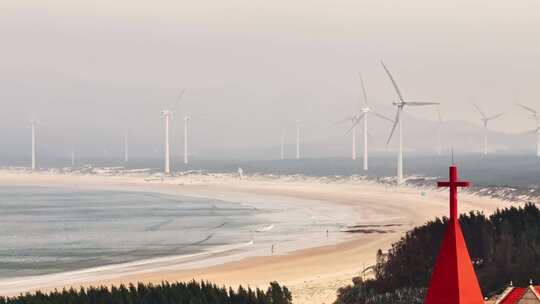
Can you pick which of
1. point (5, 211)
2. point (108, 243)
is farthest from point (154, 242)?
point (5, 211)

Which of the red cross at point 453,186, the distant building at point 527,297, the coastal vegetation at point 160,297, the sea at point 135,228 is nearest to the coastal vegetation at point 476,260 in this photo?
the coastal vegetation at point 160,297

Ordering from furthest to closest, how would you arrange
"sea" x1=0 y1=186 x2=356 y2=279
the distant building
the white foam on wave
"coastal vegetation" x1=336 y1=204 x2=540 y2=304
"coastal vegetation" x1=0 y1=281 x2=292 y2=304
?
the white foam on wave, "sea" x1=0 y1=186 x2=356 y2=279, "coastal vegetation" x1=336 y1=204 x2=540 y2=304, "coastal vegetation" x1=0 y1=281 x2=292 y2=304, the distant building

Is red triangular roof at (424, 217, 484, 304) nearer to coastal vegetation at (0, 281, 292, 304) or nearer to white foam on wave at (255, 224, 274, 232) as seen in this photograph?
coastal vegetation at (0, 281, 292, 304)

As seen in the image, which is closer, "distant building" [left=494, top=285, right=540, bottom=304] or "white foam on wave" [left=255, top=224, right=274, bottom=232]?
"distant building" [left=494, top=285, right=540, bottom=304]

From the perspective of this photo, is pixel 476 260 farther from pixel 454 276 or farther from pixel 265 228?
pixel 265 228

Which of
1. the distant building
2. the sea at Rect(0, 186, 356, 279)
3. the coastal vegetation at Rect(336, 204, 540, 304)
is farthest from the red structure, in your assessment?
the sea at Rect(0, 186, 356, 279)

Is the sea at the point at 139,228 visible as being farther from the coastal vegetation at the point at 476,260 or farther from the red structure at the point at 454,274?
the red structure at the point at 454,274

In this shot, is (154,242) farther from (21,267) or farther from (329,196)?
(329,196)
